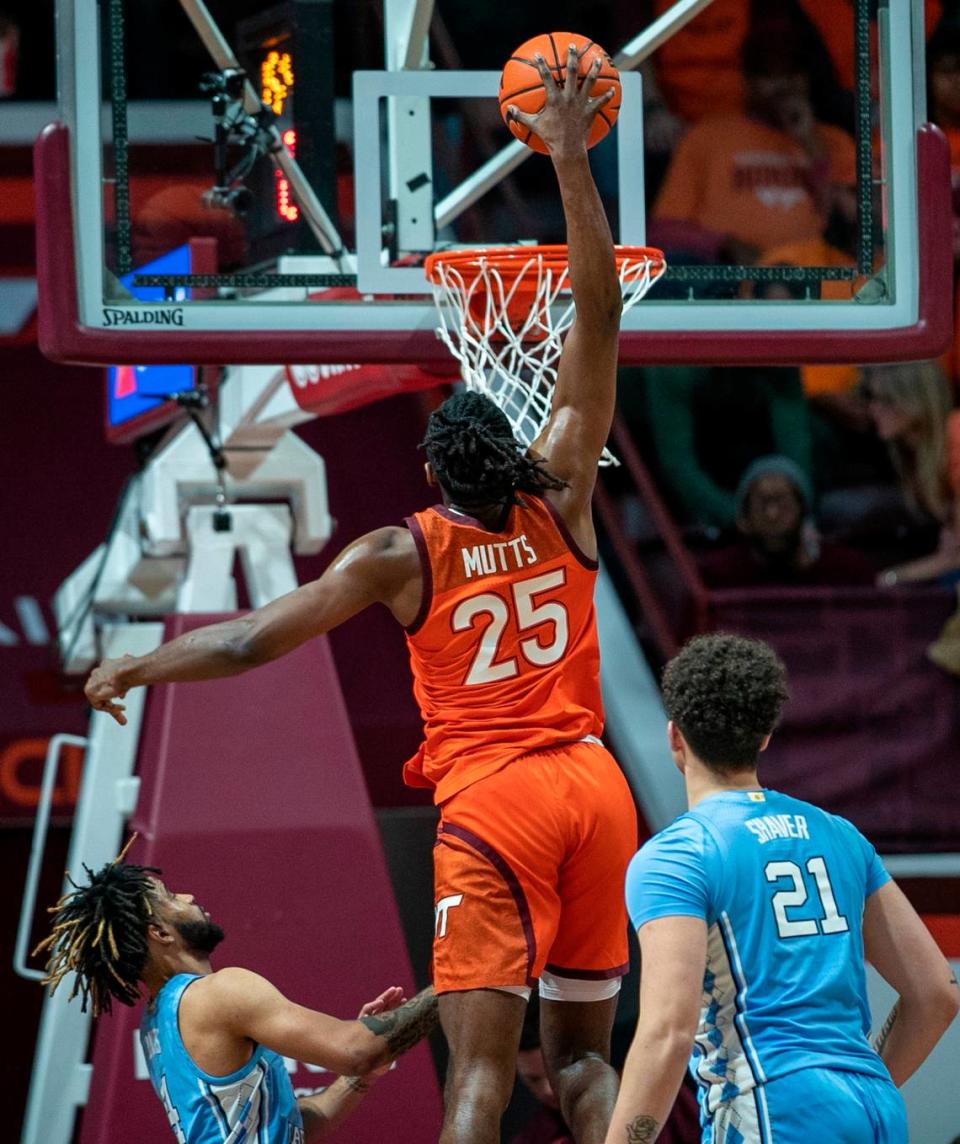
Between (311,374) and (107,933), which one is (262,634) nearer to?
(107,933)

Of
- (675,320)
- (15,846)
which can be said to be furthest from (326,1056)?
(15,846)

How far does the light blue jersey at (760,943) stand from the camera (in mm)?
3395

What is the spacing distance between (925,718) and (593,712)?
4.22 metres

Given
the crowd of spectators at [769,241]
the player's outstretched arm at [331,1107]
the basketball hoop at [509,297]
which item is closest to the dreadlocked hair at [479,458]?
the basketball hoop at [509,297]

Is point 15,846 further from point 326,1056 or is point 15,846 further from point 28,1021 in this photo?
point 326,1056

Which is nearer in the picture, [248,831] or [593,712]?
[593,712]

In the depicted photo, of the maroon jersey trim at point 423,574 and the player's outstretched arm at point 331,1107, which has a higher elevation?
the maroon jersey trim at point 423,574

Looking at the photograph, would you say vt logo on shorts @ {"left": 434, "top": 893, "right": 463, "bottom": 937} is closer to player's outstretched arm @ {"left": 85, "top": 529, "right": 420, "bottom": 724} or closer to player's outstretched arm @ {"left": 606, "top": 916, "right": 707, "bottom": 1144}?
player's outstretched arm @ {"left": 85, "top": 529, "right": 420, "bottom": 724}

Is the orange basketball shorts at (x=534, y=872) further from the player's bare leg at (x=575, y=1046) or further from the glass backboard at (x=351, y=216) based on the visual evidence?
the glass backboard at (x=351, y=216)

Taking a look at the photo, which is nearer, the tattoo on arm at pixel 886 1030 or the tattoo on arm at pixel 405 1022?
the tattoo on arm at pixel 886 1030

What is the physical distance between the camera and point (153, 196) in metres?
5.57

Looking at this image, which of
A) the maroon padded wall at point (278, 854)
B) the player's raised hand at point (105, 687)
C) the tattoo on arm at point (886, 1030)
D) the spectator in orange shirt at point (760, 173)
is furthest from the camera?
the spectator in orange shirt at point (760, 173)

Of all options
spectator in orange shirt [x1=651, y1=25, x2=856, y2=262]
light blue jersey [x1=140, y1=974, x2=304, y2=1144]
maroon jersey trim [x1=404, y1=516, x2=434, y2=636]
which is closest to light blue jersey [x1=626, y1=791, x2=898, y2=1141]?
maroon jersey trim [x1=404, y1=516, x2=434, y2=636]

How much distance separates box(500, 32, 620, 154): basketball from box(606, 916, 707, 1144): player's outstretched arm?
2.01 m
